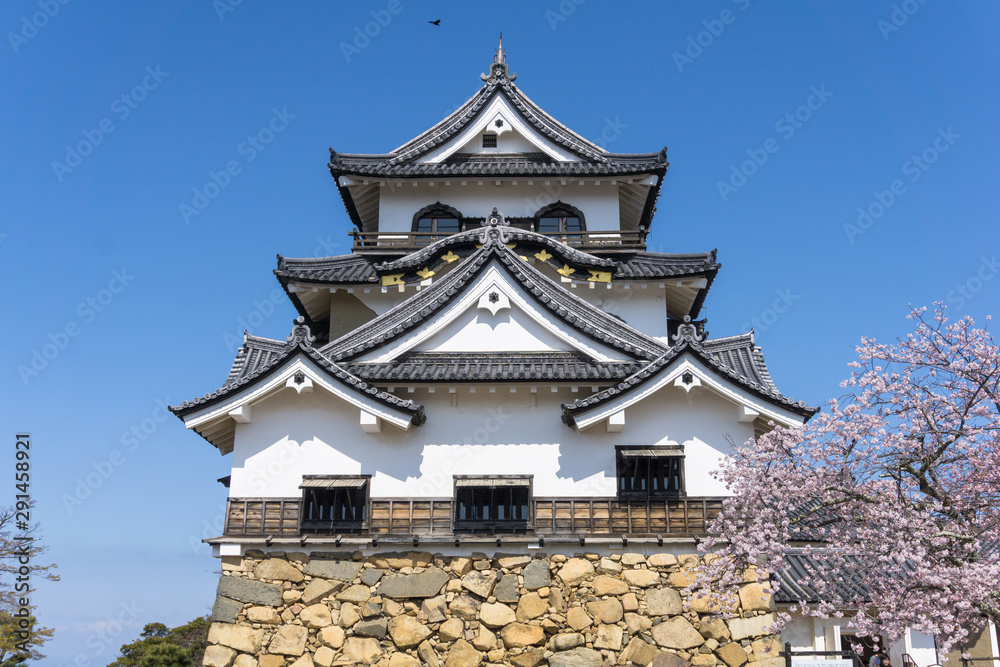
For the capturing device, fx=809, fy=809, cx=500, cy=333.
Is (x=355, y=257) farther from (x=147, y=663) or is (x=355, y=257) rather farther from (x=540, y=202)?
(x=147, y=663)

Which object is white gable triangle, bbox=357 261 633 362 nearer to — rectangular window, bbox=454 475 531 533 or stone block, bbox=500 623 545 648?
rectangular window, bbox=454 475 531 533

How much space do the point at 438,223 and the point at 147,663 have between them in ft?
47.6

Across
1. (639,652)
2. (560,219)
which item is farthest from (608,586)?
(560,219)

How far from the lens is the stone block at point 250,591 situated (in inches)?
559

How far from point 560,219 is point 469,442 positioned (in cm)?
893

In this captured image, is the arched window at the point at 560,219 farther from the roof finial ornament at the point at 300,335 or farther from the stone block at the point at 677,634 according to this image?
the stone block at the point at 677,634

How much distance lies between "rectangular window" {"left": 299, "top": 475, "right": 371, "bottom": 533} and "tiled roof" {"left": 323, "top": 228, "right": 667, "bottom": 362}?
8.17ft

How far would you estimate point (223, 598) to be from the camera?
46.7 ft

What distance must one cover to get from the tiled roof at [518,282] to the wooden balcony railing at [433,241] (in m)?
3.33

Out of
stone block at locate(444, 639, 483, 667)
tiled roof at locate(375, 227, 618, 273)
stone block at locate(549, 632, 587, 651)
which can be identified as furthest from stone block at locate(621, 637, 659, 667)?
tiled roof at locate(375, 227, 618, 273)

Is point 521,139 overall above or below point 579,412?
above

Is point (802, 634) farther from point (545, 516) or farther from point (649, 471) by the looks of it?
point (545, 516)

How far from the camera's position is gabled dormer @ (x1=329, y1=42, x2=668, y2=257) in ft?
71.1

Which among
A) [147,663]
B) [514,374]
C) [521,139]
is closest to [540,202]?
[521,139]
